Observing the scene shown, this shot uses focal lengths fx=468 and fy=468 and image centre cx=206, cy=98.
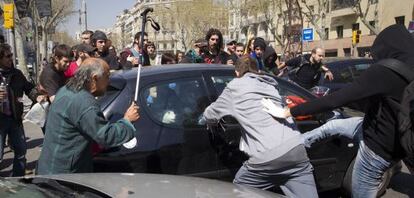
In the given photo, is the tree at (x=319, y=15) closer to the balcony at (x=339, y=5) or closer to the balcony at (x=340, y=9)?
the balcony at (x=340, y=9)

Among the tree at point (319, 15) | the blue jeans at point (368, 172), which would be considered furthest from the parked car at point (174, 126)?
the tree at point (319, 15)

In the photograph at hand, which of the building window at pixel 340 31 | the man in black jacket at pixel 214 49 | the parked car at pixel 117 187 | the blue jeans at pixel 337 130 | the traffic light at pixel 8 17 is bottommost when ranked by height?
the parked car at pixel 117 187

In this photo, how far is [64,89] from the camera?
10.0ft

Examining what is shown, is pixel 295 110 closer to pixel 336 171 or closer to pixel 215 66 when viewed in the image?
pixel 215 66

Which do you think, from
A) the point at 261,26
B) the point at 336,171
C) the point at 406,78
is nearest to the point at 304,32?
the point at 336,171

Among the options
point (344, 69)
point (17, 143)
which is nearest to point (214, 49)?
point (17, 143)

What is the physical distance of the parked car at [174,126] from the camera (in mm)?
3600

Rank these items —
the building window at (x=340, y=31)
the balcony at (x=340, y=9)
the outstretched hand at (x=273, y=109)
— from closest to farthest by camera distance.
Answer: the outstretched hand at (x=273, y=109)
the balcony at (x=340, y=9)
the building window at (x=340, y=31)

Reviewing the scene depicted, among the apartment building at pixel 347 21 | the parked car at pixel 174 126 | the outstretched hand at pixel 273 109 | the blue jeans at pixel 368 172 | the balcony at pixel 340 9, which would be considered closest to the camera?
the blue jeans at pixel 368 172

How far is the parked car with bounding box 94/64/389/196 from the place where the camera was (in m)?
3.60

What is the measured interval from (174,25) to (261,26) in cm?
1750

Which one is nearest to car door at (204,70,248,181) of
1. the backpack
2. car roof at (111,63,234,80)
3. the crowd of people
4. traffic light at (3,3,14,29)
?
car roof at (111,63,234,80)

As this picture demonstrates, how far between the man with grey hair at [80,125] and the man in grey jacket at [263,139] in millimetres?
721

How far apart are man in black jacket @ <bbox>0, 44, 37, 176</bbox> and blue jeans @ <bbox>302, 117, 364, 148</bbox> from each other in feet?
11.2
